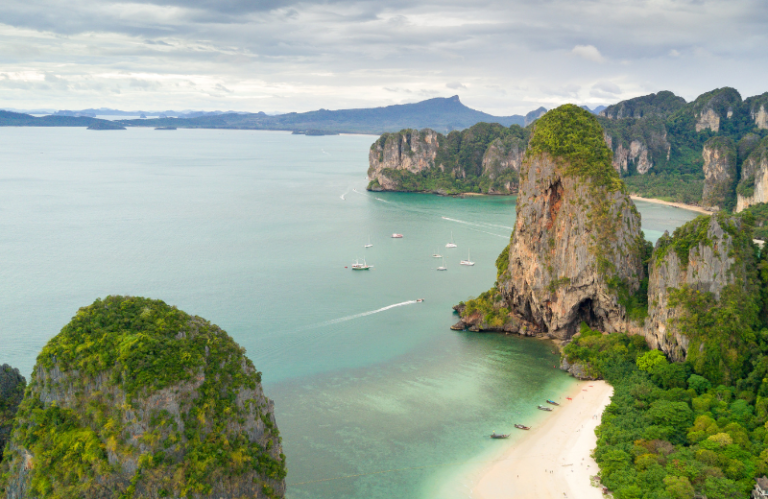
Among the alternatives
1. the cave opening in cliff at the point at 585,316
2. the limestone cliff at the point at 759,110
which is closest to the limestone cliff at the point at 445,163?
the limestone cliff at the point at 759,110

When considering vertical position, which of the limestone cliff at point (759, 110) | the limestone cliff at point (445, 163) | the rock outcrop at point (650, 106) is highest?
the rock outcrop at point (650, 106)

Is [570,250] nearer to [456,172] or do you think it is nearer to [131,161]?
[456,172]

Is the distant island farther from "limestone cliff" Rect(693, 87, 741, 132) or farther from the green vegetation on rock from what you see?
the green vegetation on rock

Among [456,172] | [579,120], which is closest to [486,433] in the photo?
[579,120]

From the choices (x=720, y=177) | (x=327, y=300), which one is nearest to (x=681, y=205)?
(x=720, y=177)

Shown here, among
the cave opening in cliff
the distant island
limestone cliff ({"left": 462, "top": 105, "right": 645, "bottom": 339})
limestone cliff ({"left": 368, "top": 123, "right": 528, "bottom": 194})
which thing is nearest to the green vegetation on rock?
limestone cliff ({"left": 462, "top": 105, "right": 645, "bottom": 339})

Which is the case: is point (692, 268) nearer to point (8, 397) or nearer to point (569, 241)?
point (569, 241)

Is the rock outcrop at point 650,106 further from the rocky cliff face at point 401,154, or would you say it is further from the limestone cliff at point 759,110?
the rocky cliff face at point 401,154
